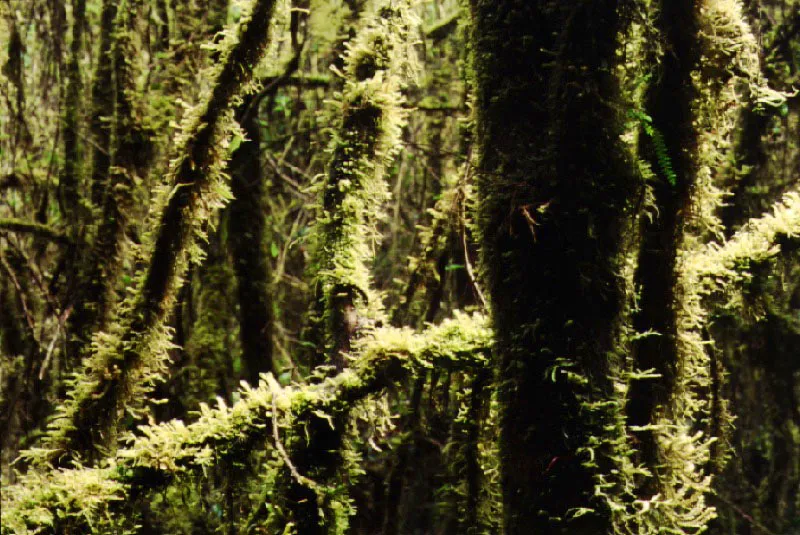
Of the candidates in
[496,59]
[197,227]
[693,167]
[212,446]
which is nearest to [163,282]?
[197,227]

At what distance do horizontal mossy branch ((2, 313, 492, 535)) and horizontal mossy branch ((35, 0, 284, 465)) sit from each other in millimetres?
276

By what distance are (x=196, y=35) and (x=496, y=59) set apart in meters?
3.05

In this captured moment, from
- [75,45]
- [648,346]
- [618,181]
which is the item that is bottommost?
[648,346]

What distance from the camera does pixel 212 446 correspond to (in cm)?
197

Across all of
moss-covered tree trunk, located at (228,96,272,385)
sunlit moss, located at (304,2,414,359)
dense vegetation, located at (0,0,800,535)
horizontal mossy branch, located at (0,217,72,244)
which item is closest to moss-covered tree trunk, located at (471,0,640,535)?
dense vegetation, located at (0,0,800,535)

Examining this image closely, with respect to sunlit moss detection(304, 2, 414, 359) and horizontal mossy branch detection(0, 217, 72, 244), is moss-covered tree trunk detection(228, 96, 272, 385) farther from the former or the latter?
sunlit moss detection(304, 2, 414, 359)

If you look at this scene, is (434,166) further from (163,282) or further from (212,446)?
(212,446)

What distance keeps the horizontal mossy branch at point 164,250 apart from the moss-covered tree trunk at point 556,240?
3.18 feet

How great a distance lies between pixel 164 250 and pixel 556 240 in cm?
128

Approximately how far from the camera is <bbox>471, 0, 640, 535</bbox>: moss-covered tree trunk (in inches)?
58.5

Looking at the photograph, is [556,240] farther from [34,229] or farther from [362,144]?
[34,229]

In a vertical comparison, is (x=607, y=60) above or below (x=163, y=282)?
above

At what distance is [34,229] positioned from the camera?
13.6ft

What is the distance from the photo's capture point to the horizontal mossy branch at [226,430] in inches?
74.1
